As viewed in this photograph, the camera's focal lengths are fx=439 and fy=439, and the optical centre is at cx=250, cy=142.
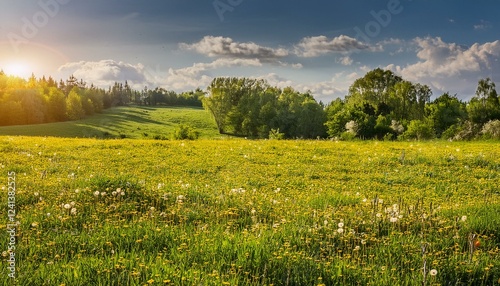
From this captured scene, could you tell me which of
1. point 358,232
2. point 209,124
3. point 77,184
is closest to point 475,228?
point 358,232

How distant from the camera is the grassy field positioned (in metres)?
102

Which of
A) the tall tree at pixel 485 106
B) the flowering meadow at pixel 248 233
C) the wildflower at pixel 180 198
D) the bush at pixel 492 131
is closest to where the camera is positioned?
the flowering meadow at pixel 248 233

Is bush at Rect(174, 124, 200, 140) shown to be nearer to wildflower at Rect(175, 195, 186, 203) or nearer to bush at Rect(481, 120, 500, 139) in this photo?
bush at Rect(481, 120, 500, 139)

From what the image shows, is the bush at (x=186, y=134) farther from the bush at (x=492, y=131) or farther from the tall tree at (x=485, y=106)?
the tall tree at (x=485, y=106)

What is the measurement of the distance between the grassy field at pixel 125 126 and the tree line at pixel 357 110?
10907 mm

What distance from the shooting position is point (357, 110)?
98.8 metres

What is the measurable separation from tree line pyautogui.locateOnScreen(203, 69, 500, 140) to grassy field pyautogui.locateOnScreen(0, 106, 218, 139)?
10.9 metres

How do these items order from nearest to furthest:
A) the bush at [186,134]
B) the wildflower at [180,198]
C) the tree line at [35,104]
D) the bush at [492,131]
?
the wildflower at [180,198], the bush at [492,131], the bush at [186,134], the tree line at [35,104]

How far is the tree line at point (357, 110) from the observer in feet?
288

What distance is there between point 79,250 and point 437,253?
521cm

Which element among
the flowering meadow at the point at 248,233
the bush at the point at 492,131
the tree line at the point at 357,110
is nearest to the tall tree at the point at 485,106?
the tree line at the point at 357,110

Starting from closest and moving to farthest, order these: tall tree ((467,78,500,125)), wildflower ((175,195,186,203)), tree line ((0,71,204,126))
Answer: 1. wildflower ((175,195,186,203))
2. tall tree ((467,78,500,125))
3. tree line ((0,71,204,126))

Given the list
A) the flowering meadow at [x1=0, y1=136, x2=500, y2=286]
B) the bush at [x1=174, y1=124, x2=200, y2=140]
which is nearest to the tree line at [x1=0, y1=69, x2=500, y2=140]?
the bush at [x1=174, y1=124, x2=200, y2=140]

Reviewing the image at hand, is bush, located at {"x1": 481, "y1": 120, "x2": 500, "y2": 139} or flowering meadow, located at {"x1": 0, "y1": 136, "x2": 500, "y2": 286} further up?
bush, located at {"x1": 481, "y1": 120, "x2": 500, "y2": 139}
